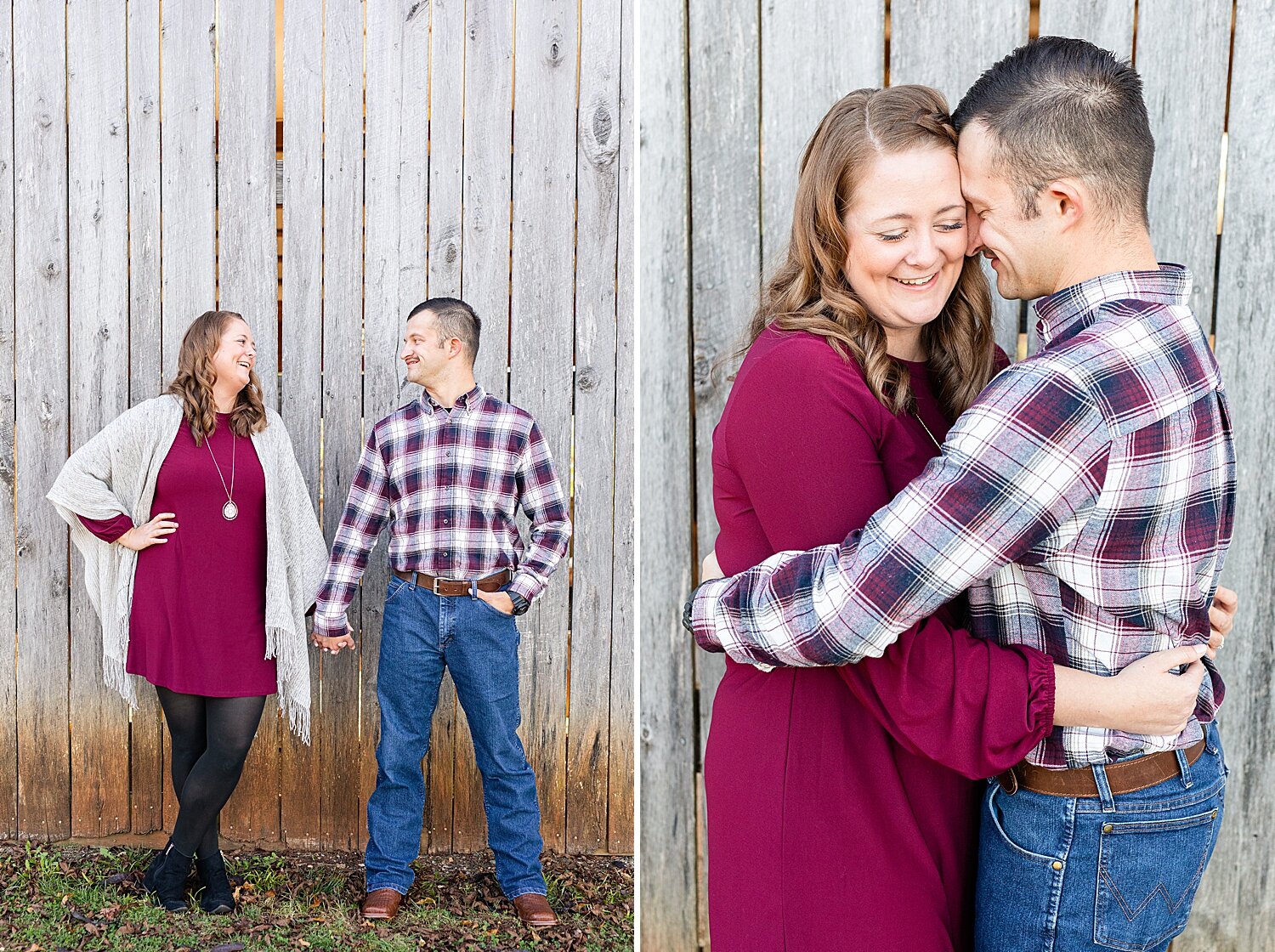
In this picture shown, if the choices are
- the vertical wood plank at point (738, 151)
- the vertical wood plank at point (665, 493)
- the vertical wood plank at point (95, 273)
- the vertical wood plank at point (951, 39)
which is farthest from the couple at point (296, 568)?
the vertical wood plank at point (951, 39)

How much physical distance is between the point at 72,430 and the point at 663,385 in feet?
8.22

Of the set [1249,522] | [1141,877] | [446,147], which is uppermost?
[446,147]

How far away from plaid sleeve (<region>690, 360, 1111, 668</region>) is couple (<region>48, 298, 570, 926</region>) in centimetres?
209

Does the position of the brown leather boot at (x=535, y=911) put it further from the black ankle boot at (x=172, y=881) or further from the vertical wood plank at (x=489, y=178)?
the vertical wood plank at (x=489, y=178)

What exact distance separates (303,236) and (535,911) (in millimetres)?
2485

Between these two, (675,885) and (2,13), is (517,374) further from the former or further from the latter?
(2,13)

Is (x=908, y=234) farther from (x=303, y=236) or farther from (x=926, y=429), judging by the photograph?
(x=303, y=236)

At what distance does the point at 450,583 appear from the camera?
321 centimetres

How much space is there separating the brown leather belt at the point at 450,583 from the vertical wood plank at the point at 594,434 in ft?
1.42

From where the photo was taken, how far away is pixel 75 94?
3.49 m

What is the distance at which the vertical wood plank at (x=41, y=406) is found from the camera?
138 inches

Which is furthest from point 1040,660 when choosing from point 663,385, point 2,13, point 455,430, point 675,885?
point 2,13

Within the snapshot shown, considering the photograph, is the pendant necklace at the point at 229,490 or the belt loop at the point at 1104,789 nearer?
the belt loop at the point at 1104,789

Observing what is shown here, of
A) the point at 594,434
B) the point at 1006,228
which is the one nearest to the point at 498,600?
the point at 594,434
